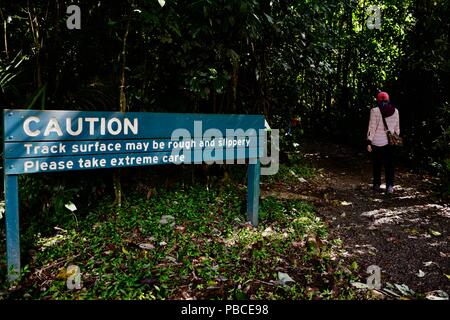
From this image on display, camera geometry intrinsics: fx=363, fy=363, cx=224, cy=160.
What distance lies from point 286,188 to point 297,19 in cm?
257

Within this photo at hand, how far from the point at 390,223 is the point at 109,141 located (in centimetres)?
348

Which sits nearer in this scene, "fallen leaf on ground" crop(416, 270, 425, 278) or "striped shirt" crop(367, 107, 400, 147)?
"fallen leaf on ground" crop(416, 270, 425, 278)

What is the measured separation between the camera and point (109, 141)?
10.1ft

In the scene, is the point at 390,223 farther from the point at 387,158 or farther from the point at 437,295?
the point at 437,295

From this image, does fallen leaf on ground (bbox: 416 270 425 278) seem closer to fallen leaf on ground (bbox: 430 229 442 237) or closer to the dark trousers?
fallen leaf on ground (bbox: 430 229 442 237)

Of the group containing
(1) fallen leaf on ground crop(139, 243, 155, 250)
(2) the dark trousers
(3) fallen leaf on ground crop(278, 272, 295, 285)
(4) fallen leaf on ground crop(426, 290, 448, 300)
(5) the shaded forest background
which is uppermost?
(5) the shaded forest background

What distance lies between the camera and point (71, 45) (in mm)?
4598

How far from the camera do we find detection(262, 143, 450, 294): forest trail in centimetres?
331

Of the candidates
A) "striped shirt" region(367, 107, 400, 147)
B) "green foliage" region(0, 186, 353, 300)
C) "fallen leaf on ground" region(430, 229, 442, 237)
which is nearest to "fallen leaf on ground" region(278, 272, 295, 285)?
"green foliage" region(0, 186, 353, 300)

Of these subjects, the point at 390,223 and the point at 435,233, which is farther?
the point at 390,223

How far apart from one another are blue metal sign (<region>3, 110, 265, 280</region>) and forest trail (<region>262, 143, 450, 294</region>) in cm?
135

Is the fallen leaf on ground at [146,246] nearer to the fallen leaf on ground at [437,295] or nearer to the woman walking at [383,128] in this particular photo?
the fallen leaf on ground at [437,295]

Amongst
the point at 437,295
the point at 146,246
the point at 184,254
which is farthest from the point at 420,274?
the point at 146,246
